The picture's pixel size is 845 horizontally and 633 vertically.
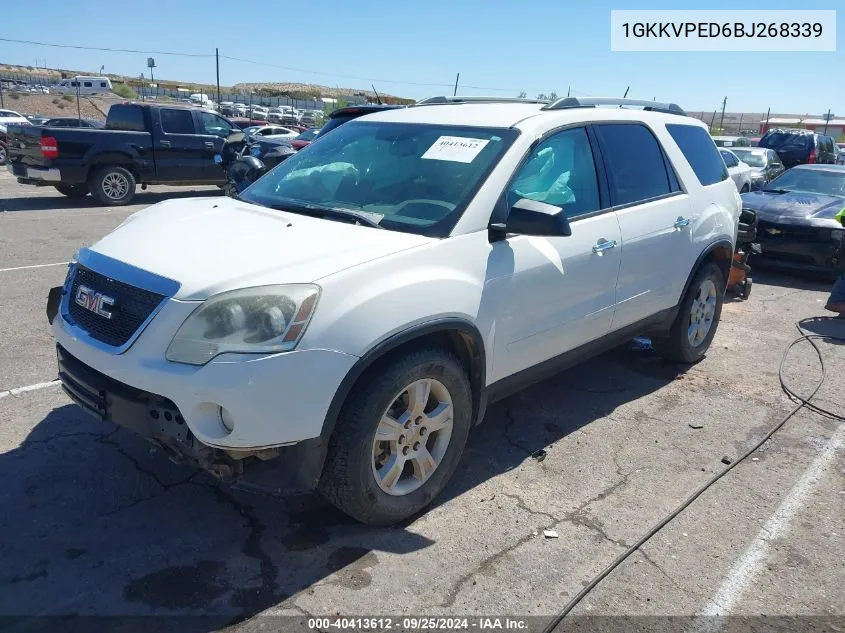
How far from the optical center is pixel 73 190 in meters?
14.2

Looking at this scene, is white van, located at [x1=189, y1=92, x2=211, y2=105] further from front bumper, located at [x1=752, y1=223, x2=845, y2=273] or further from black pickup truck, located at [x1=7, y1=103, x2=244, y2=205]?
front bumper, located at [x1=752, y1=223, x2=845, y2=273]

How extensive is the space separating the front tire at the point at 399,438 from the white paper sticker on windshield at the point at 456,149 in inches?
43.9

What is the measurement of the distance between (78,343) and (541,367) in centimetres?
237

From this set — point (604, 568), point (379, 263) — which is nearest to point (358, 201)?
point (379, 263)

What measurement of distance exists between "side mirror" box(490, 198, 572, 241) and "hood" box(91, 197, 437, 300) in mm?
424

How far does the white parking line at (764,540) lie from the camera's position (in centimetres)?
296

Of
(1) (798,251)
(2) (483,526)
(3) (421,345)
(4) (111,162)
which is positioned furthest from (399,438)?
(4) (111,162)

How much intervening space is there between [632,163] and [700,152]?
3.89 feet

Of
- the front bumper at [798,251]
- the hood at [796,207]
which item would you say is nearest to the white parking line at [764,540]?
the front bumper at [798,251]

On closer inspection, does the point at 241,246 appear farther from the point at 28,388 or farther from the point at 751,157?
the point at 751,157

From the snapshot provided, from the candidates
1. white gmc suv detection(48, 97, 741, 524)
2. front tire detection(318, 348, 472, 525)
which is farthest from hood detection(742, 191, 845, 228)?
front tire detection(318, 348, 472, 525)

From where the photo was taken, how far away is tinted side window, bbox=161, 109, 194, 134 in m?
14.3

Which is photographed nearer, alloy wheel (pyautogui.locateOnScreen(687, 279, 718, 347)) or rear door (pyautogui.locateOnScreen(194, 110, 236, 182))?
alloy wheel (pyautogui.locateOnScreen(687, 279, 718, 347))

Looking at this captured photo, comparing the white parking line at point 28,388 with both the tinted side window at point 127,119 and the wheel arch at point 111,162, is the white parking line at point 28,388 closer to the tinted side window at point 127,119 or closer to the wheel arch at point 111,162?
the wheel arch at point 111,162
